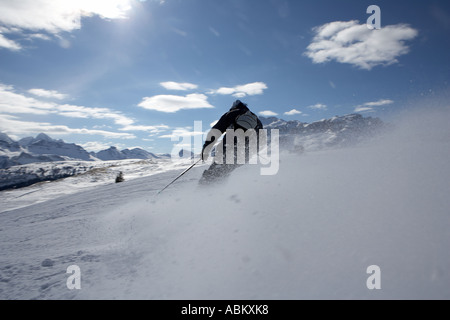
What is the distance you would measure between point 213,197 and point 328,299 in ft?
8.30

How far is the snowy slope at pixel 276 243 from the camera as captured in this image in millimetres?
1691

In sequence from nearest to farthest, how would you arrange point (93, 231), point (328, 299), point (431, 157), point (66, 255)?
point (328, 299)
point (66, 255)
point (431, 157)
point (93, 231)

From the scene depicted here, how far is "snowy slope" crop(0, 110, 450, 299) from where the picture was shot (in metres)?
1.69

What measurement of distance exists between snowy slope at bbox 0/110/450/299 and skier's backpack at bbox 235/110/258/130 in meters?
2.12

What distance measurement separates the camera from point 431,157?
336 cm

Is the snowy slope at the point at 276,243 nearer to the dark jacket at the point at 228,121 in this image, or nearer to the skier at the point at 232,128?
the skier at the point at 232,128

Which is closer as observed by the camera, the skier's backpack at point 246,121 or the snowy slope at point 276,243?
the snowy slope at point 276,243

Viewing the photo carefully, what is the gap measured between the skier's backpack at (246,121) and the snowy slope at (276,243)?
2122mm

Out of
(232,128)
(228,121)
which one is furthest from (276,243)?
(228,121)

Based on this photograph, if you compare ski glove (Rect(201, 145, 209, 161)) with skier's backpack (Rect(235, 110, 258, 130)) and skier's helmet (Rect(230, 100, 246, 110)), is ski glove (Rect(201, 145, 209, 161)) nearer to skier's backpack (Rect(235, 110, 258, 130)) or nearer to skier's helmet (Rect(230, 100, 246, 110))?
skier's backpack (Rect(235, 110, 258, 130))

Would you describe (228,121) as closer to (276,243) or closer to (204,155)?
(204,155)

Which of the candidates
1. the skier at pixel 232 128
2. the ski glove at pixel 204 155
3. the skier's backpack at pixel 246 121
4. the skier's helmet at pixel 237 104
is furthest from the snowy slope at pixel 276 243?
the skier's helmet at pixel 237 104
